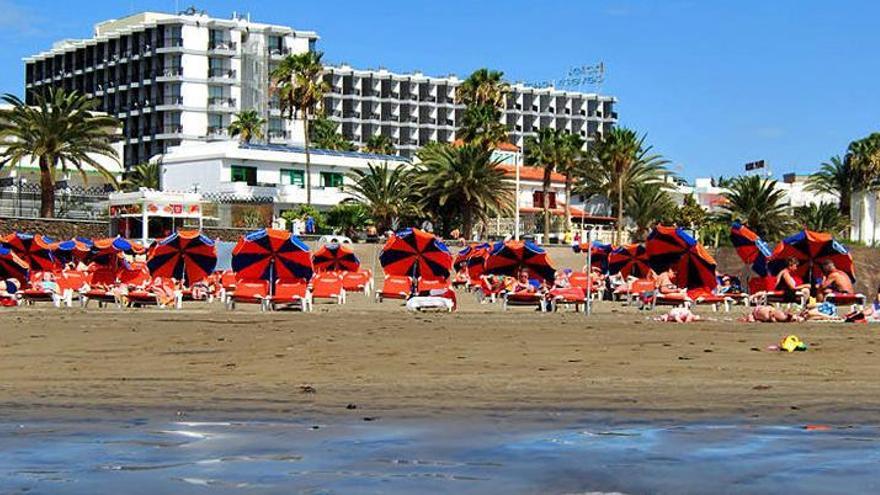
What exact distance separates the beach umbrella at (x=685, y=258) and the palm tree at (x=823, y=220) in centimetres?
4033

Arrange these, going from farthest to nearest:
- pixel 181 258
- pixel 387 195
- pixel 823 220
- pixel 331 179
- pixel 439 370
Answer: pixel 331 179 → pixel 823 220 → pixel 387 195 → pixel 181 258 → pixel 439 370

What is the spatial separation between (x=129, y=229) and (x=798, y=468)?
47787 mm

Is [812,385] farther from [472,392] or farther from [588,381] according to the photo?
[472,392]

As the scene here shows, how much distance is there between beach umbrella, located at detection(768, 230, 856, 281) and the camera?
24141 millimetres

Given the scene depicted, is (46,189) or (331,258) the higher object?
(46,189)

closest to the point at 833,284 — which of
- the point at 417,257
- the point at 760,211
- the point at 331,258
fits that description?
the point at 417,257

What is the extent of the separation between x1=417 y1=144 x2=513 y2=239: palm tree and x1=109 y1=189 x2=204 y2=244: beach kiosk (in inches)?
525

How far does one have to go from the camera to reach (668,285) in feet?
82.8

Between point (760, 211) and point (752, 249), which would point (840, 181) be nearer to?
point (760, 211)

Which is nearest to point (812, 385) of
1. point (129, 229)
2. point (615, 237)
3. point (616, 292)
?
point (616, 292)

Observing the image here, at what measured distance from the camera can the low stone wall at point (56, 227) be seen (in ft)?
156

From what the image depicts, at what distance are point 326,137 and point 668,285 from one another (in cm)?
8129

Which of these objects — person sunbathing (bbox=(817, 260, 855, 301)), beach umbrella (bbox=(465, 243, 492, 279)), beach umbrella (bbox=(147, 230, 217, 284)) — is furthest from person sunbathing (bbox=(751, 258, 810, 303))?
beach umbrella (bbox=(147, 230, 217, 284))

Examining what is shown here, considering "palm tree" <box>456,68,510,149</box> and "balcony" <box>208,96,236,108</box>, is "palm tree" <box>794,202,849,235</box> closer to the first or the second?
"palm tree" <box>456,68,510,149</box>
